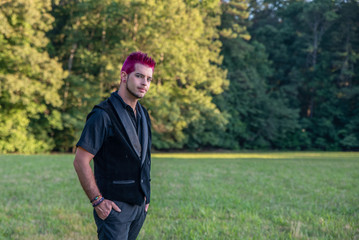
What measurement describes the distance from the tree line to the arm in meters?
8.22

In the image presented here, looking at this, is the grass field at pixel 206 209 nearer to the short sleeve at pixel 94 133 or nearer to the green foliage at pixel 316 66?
the short sleeve at pixel 94 133

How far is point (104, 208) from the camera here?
240 centimetres

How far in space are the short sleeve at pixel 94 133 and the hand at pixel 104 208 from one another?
0.39 metres

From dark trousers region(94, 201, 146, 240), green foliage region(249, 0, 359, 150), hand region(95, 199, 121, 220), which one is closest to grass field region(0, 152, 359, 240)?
dark trousers region(94, 201, 146, 240)

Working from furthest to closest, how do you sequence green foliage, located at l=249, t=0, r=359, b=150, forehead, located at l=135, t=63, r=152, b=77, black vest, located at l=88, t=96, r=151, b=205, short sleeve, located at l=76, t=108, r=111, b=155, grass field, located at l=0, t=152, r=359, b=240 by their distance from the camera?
green foliage, located at l=249, t=0, r=359, b=150 → grass field, located at l=0, t=152, r=359, b=240 → forehead, located at l=135, t=63, r=152, b=77 → black vest, located at l=88, t=96, r=151, b=205 → short sleeve, located at l=76, t=108, r=111, b=155

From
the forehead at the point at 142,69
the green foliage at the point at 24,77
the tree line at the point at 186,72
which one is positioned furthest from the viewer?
the tree line at the point at 186,72

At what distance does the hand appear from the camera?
240 cm

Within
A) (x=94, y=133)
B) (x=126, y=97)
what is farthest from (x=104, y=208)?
(x=126, y=97)

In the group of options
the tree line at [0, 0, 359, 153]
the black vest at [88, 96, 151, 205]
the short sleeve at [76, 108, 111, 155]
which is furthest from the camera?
the tree line at [0, 0, 359, 153]

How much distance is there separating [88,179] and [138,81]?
2.79 ft

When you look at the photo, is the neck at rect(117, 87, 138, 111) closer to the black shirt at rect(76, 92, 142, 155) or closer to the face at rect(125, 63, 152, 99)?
the face at rect(125, 63, 152, 99)

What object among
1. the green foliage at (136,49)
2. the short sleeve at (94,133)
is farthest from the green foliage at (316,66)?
the short sleeve at (94,133)

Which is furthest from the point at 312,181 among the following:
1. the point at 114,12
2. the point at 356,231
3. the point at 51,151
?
the point at 51,151

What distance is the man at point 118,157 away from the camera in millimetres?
2389
